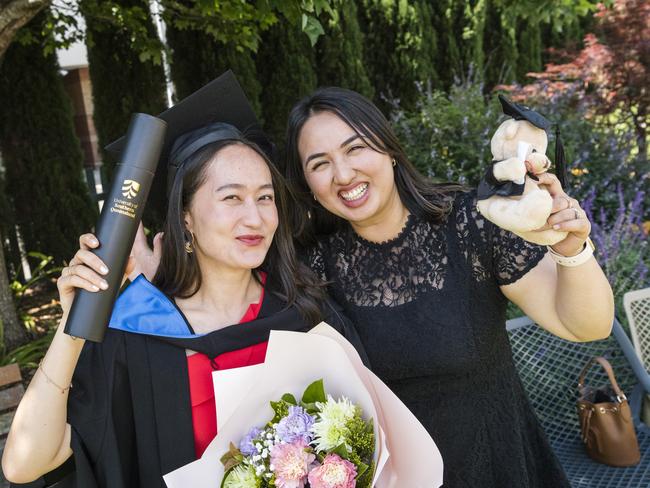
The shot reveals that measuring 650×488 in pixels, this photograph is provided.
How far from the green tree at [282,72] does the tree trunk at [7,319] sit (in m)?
3.84

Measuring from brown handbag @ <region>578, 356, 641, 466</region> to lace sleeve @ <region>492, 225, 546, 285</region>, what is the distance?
99 cm

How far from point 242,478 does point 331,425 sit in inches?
9.1

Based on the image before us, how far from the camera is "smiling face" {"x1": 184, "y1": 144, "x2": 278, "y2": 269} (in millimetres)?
1874

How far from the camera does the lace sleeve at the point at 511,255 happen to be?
75.7 inches

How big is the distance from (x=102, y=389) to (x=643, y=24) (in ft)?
24.8

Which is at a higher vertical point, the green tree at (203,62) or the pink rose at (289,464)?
the green tree at (203,62)

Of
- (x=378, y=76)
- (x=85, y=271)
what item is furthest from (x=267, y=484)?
(x=378, y=76)

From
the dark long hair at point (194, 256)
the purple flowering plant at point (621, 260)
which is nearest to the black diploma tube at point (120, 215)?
the dark long hair at point (194, 256)

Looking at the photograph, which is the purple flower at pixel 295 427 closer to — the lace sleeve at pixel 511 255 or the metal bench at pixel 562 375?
the lace sleeve at pixel 511 255

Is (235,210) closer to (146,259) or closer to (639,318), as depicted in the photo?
(146,259)

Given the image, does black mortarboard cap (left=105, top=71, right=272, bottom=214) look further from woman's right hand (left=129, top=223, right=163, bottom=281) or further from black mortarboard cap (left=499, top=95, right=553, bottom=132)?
black mortarboard cap (left=499, top=95, right=553, bottom=132)

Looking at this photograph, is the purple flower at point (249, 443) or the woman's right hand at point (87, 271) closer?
the woman's right hand at point (87, 271)

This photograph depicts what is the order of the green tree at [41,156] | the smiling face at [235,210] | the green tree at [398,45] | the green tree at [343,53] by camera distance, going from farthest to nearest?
the green tree at [398,45]
the green tree at [343,53]
the green tree at [41,156]
the smiling face at [235,210]

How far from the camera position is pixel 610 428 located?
2604mm
